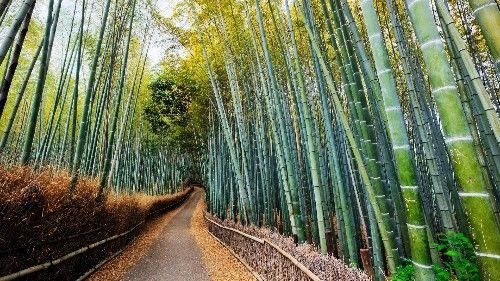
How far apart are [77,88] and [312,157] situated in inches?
152

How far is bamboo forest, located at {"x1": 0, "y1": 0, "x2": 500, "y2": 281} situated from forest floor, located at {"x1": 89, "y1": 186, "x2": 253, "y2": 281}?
0.05 metres

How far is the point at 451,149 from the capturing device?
1158 millimetres

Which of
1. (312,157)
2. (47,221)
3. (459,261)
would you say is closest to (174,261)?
(47,221)

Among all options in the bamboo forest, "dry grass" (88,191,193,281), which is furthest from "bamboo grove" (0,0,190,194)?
"dry grass" (88,191,193,281)

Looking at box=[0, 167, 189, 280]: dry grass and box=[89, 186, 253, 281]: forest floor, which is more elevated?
box=[0, 167, 189, 280]: dry grass

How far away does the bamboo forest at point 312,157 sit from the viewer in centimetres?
135

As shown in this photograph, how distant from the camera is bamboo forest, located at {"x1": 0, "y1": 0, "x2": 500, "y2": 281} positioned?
4.42ft

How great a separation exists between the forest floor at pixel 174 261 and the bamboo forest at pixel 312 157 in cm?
5

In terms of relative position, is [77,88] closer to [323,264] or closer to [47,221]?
[47,221]

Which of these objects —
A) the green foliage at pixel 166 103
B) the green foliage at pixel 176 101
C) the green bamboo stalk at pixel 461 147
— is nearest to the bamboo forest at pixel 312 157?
the green bamboo stalk at pixel 461 147

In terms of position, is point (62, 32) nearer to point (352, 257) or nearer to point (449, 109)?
point (352, 257)

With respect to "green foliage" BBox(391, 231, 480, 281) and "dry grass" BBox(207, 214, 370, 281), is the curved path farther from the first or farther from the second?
"green foliage" BBox(391, 231, 480, 281)

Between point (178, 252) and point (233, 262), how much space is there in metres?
1.46

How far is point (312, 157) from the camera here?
3.51 metres
